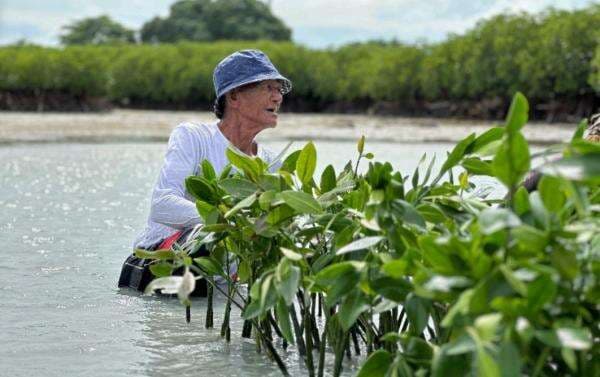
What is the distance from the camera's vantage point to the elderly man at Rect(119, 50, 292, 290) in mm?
3965

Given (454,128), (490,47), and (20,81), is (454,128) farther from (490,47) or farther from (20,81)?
(20,81)

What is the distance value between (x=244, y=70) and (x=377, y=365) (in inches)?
74.0

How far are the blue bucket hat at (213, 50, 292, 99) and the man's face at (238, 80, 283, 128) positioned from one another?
65mm

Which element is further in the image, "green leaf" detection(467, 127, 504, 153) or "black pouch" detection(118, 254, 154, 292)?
"black pouch" detection(118, 254, 154, 292)

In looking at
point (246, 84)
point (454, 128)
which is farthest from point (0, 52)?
point (246, 84)

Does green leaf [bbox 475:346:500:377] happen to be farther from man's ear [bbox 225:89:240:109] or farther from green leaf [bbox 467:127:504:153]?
man's ear [bbox 225:89:240:109]

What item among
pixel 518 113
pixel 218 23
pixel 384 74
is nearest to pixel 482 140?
pixel 518 113

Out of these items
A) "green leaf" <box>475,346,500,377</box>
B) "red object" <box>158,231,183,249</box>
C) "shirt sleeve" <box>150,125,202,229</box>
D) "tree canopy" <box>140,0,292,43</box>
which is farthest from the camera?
"tree canopy" <box>140,0,292,43</box>

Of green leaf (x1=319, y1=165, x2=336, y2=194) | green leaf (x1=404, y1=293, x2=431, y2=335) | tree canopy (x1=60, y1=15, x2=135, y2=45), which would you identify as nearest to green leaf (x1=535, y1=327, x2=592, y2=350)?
green leaf (x1=404, y1=293, x2=431, y2=335)

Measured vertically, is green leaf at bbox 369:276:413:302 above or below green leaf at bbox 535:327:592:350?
below

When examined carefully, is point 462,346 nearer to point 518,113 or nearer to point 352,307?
point 518,113

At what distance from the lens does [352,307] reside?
7.94ft

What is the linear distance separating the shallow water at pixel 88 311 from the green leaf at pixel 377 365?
0.91 m

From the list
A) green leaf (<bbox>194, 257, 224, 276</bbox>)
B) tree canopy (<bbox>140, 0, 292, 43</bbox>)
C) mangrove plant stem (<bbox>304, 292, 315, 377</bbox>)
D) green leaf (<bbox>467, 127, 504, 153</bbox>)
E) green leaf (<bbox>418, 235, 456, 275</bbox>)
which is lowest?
mangrove plant stem (<bbox>304, 292, 315, 377</bbox>)
